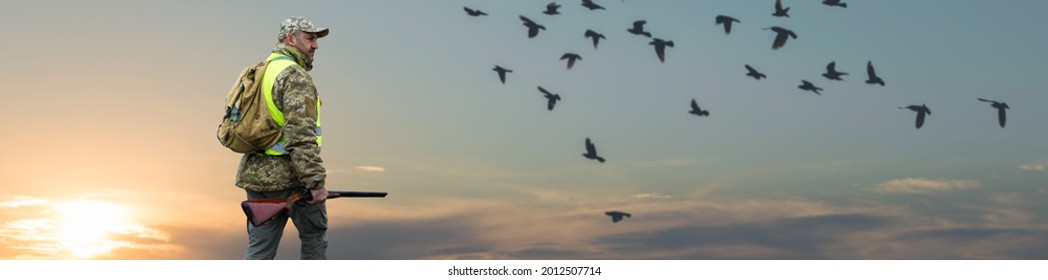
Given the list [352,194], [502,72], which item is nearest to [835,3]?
[502,72]

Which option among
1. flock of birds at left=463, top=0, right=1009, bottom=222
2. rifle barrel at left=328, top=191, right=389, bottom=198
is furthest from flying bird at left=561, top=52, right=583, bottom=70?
rifle barrel at left=328, top=191, right=389, bottom=198

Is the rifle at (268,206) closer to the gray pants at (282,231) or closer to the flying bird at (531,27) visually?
the gray pants at (282,231)

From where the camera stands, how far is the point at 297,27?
9.36 m

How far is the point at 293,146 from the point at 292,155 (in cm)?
7

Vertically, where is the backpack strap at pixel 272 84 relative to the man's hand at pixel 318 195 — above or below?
above

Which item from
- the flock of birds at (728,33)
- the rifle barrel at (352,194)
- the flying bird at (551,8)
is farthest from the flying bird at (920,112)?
the rifle barrel at (352,194)

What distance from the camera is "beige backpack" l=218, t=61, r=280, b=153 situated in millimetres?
9195

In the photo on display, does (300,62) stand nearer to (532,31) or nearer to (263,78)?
(263,78)

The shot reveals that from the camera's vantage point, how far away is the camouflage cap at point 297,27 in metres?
9.37

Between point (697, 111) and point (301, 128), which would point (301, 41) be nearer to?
point (301, 128)
